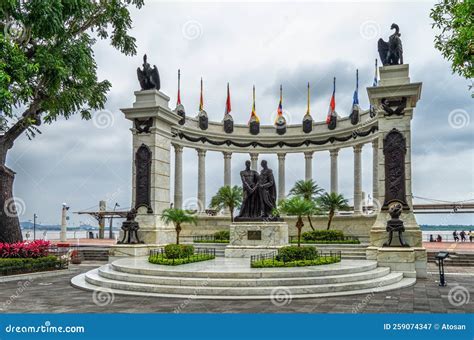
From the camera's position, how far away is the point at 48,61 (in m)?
21.0

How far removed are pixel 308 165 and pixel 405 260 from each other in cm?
2351

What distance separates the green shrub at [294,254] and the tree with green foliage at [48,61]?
12.1 m

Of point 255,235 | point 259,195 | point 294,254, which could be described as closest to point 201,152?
point 259,195

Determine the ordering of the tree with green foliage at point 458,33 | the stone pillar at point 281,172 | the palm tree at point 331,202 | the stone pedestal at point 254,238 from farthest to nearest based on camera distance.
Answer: the stone pillar at point 281,172 < the palm tree at point 331,202 < the stone pedestal at point 254,238 < the tree with green foliage at point 458,33

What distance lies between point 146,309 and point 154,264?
6.63 m

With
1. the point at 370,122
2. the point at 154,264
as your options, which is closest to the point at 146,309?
the point at 154,264

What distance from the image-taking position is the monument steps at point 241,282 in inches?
599

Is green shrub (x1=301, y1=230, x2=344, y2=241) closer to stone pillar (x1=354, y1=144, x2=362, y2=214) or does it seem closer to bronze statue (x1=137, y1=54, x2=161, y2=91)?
stone pillar (x1=354, y1=144, x2=362, y2=214)
